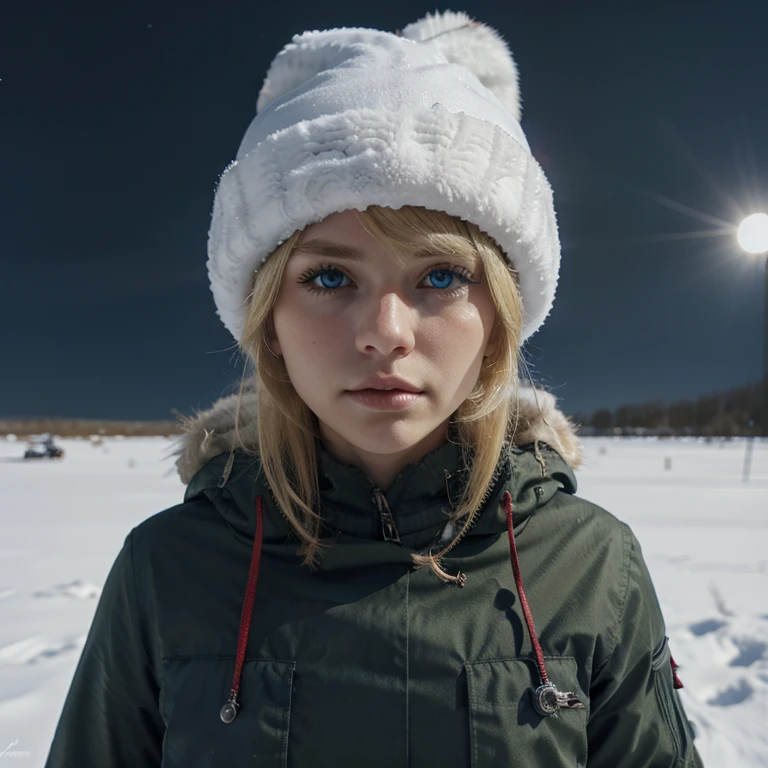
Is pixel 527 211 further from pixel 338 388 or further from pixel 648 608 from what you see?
pixel 648 608

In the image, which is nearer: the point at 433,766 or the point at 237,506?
the point at 433,766

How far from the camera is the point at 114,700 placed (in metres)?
1.48

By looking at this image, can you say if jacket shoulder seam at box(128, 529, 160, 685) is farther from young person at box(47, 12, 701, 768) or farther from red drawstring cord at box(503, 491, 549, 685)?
red drawstring cord at box(503, 491, 549, 685)

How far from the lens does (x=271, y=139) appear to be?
151 centimetres

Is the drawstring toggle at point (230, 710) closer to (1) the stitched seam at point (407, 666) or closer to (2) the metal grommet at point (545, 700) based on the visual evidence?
(1) the stitched seam at point (407, 666)

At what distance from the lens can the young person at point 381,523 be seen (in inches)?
50.7

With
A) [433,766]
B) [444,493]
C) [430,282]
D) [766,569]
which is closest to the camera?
[433,766]

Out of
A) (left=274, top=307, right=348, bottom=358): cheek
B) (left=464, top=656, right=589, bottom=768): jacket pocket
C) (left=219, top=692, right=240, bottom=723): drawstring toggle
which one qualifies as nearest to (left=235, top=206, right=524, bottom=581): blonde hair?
(left=274, top=307, right=348, bottom=358): cheek

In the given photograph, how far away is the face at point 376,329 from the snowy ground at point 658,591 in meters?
0.95

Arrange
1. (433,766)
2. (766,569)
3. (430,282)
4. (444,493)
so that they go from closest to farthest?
(433,766) < (430,282) < (444,493) < (766,569)

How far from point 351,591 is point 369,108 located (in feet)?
3.92

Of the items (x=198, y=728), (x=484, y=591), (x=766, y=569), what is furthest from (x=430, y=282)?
(x=766, y=569)

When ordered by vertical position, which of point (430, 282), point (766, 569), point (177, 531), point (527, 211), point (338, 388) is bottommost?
point (766, 569)

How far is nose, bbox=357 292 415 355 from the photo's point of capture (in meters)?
1.24
